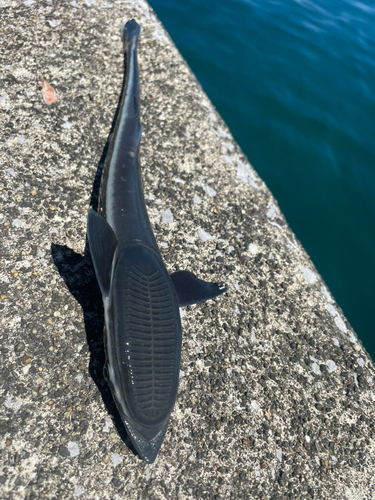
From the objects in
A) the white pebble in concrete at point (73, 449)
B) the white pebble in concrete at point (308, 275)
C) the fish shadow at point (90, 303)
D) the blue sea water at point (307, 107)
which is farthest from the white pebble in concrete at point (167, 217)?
the blue sea water at point (307, 107)

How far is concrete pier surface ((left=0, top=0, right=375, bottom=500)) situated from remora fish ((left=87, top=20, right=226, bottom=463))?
28 centimetres

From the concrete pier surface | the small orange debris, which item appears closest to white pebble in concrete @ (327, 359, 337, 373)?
the concrete pier surface

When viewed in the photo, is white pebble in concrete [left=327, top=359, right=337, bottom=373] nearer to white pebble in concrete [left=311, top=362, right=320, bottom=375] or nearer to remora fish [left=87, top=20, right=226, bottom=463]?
white pebble in concrete [left=311, top=362, right=320, bottom=375]

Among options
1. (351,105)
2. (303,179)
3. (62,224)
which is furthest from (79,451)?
(351,105)

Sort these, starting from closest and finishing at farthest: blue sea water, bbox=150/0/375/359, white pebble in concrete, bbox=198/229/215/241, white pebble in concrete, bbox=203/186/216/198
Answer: white pebble in concrete, bbox=198/229/215/241 < white pebble in concrete, bbox=203/186/216/198 < blue sea water, bbox=150/0/375/359

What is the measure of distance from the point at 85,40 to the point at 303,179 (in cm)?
333

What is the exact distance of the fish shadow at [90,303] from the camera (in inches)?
81.0

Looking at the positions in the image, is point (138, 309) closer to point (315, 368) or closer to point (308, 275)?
point (315, 368)

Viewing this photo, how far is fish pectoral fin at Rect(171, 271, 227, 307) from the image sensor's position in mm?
2244

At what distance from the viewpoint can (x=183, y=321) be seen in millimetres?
2443

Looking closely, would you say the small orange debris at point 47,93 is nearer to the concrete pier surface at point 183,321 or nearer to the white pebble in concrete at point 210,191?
the concrete pier surface at point 183,321

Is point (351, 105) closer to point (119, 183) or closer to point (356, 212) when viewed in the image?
point (356, 212)

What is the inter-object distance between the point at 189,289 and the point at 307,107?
500cm

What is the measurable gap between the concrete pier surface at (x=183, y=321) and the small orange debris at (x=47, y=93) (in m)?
0.05
